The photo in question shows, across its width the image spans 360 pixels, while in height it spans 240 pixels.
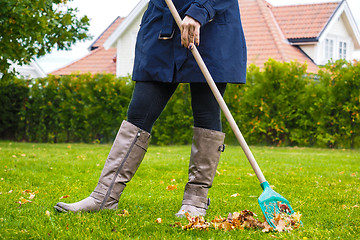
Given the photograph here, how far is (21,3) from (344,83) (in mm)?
7406

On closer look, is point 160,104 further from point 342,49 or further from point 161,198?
point 342,49

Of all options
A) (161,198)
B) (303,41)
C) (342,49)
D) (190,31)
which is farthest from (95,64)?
(190,31)

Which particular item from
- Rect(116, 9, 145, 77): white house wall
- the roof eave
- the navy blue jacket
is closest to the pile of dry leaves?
the navy blue jacket

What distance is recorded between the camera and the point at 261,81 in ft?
37.9

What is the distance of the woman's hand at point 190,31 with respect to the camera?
2700 millimetres

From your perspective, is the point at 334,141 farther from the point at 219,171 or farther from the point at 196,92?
the point at 196,92

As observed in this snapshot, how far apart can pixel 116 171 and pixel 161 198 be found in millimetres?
997

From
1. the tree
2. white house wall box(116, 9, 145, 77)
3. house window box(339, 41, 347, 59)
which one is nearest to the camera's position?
the tree

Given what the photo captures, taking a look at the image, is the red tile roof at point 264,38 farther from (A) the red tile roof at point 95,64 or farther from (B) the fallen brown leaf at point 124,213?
(B) the fallen brown leaf at point 124,213

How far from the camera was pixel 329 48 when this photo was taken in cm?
2005

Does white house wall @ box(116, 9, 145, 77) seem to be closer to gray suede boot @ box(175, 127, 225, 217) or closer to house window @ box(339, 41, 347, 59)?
house window @ box(339, 41, 347, 59)

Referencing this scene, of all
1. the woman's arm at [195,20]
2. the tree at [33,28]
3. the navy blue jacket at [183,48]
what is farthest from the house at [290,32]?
the woman's arm at [195,20]

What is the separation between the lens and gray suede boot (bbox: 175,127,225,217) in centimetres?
302

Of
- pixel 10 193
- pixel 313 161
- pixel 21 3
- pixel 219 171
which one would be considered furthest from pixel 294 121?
pixel 10 193
